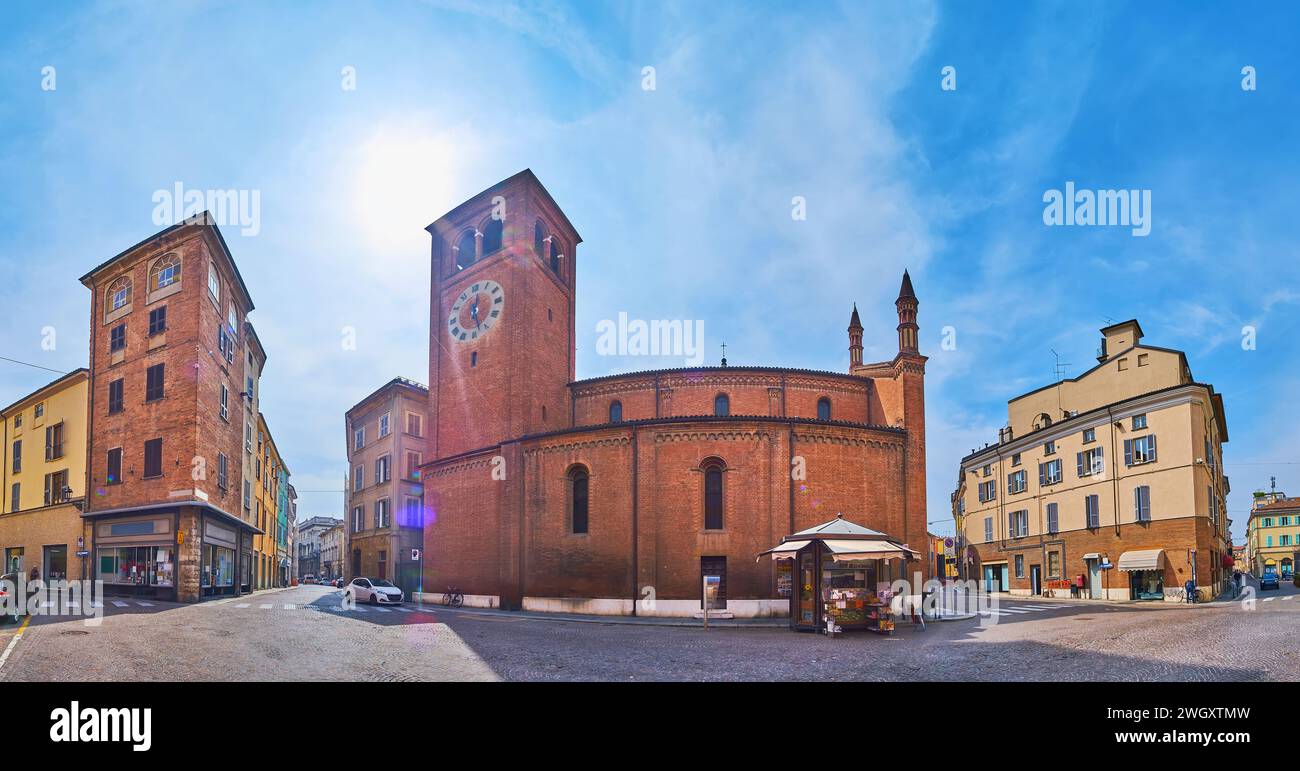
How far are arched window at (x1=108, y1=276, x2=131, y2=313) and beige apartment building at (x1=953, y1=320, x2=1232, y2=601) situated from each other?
168ft

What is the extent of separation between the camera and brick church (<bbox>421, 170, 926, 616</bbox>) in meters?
27.2

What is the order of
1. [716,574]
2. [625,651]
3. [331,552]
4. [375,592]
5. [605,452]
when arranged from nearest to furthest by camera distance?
[625,651] < [716,574] < [605,452] < [375,592] < [331,552]

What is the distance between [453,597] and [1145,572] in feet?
116

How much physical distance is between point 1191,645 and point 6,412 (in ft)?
183

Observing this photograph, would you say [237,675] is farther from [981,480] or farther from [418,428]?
[981,480]

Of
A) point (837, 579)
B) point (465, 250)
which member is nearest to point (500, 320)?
point (465, 250)

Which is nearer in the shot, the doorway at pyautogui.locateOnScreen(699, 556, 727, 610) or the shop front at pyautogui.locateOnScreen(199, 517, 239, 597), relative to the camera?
the doorway at pyautogui.locateOnScreen(699, 556, 727, 610)

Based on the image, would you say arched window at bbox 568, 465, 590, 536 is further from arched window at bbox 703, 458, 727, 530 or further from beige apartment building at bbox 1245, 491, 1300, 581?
beige apartment building at bbox 1245, 491, 1300, 581

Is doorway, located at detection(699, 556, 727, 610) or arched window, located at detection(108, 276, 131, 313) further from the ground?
arched window, located at detection(108, 276, 131, 313)

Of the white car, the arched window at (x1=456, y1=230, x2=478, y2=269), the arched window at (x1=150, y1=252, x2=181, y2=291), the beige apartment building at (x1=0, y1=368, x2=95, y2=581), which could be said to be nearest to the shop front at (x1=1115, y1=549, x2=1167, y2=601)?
the white car

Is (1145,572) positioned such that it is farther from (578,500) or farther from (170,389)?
(170,389)

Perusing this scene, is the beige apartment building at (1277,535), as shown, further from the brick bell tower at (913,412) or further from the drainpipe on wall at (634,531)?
the drainpipe on wall at (634,531)

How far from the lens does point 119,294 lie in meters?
36.0

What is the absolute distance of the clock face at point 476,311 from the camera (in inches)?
1335
